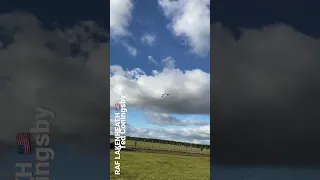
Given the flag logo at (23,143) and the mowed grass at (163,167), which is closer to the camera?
the flag logo at (23,143)

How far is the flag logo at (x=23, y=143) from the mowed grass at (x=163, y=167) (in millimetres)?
1679

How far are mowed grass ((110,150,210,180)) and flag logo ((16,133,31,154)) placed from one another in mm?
1679

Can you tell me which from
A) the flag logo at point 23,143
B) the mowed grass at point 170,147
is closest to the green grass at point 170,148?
the mowed grass at point 170,147

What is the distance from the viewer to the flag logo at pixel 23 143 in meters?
7.15

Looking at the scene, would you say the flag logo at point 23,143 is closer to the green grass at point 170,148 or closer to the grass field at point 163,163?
the grass field at point 163,163

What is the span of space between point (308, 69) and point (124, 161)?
12.5 ft

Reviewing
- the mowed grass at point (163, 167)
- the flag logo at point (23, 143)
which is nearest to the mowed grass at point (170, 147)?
the mowed grass at point (163, 167)

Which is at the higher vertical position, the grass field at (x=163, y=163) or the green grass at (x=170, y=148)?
the green grass at (x=170, y=148)

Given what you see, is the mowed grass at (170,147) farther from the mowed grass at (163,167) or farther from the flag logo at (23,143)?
the flag logo at (23,143)

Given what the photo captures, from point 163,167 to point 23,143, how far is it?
2.61 metres

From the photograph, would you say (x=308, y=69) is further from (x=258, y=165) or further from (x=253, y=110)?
(x=258, y=165)

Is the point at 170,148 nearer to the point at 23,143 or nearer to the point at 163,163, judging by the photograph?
the point at 163,163

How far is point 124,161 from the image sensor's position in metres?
7.44

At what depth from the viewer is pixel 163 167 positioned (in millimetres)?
7883
